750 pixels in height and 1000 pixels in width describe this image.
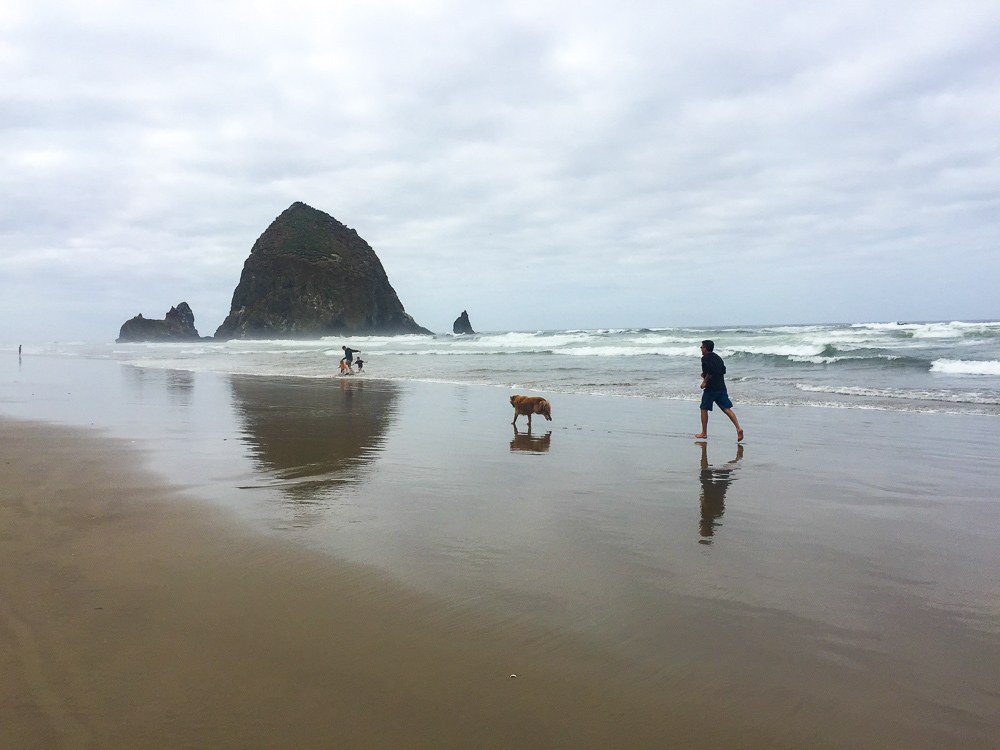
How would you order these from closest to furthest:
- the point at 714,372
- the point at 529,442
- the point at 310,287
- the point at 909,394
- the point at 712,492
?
the point at 712,492 < the point at 529,442 < the point at 714,372 < the point at 909,394 < the point at 310,287

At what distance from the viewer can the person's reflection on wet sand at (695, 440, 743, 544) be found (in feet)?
16.1

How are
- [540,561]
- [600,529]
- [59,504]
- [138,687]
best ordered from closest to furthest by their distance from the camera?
1. [138,687]
2. [540,561]
3. [600,529]
4. [59,504]

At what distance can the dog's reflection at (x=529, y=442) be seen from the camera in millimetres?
8508

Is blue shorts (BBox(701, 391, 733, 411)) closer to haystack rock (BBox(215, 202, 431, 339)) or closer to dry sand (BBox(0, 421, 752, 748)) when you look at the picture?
dry sand (BBox(0, 421, 752, 748))

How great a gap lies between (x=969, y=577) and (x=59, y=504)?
6810 mm

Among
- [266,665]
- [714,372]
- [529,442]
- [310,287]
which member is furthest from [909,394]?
[310,287]

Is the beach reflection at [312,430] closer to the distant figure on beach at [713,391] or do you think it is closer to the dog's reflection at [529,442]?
the dog's reflection at [529,442]

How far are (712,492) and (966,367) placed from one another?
64.3ft

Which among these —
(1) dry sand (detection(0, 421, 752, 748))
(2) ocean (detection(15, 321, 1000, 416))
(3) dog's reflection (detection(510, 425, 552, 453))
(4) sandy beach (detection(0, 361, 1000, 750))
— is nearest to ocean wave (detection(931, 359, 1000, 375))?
(2) ocean (detection(15, 321, 1000, 416))

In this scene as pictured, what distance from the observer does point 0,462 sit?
7016 mm

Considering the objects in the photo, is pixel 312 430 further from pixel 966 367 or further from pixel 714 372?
pixel 966 367

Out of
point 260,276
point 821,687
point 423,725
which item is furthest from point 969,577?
point 260,276

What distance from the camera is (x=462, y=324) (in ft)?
368

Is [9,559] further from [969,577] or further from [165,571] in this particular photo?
Answer: [969,577]
